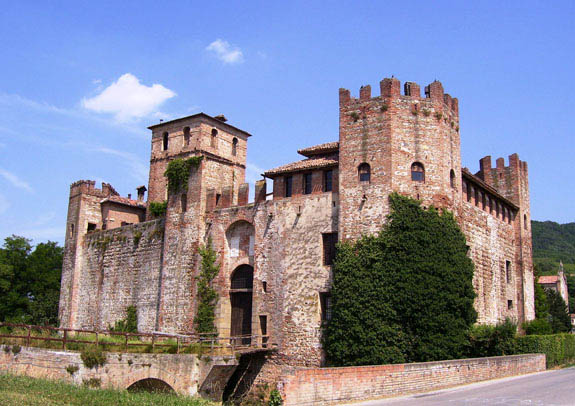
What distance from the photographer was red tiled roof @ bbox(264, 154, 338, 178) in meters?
29.7

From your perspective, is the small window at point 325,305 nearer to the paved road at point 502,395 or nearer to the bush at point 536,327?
the paved road at point 502,395

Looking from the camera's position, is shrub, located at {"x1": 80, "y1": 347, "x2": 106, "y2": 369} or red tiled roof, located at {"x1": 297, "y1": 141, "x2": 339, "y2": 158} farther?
red tiled roof, located at {"x1": 297, "y1": 141, "x2": 339, "y2": 158}

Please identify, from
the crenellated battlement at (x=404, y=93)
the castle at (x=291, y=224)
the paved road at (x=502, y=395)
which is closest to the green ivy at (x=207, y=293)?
the castle at (x=291, y=224)

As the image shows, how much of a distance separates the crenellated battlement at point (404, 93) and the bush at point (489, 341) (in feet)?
35.4

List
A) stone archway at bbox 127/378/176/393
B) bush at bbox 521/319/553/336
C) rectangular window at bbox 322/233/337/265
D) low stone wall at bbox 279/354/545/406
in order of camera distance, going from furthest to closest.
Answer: bush at bbox 521/319/553/336, rectangular window at bbox 322/233/337/265, stone archway at bbox 127/378/176/393, low stone wall at bbox 279/354/545/406

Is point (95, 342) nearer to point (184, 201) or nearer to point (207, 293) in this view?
point (207, 293)

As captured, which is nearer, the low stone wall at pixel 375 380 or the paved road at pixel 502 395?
the paved road at pixel 502 395

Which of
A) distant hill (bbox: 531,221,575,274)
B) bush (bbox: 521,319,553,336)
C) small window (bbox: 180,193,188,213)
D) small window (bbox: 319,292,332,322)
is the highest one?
distant hill (bbox: 531,221,575,274)

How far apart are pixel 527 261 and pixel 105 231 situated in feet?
93.0

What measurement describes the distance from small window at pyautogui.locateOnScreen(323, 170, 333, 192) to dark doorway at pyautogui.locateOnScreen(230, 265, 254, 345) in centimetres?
623

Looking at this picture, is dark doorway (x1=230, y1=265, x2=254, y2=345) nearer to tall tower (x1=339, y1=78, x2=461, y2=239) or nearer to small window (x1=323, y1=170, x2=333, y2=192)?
small window (x1=323, y1=170, x2=333, y2=192)

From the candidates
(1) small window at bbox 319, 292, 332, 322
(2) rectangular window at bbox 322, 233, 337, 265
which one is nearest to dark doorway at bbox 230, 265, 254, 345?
(1) small window at bbox 319, 292, 332, 322

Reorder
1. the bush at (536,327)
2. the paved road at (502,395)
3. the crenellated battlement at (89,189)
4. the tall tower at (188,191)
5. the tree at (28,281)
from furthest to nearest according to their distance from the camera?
the tree at (28,281)
the crenellated battlement at (89,189)
the bush at (536,327)
the tall tower at (188,191)
the paved road at (502,395)

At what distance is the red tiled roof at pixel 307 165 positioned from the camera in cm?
2970
